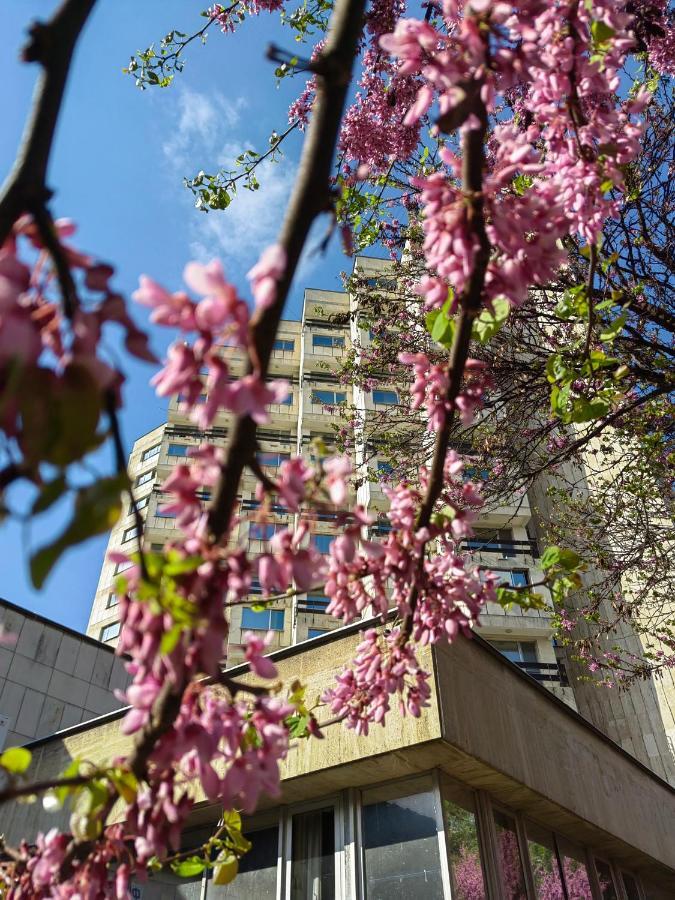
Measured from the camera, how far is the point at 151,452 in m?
32.6

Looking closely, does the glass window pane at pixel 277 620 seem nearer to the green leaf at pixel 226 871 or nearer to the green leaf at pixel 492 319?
the green leaf at pixel 226 871

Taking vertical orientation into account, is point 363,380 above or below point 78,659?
above

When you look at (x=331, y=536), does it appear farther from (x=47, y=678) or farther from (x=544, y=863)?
(x=544, y=863)

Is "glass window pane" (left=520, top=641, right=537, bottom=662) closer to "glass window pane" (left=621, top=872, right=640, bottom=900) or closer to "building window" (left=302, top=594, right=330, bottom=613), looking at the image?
"building window" (left=302, top=594, right=330, bottom=613)

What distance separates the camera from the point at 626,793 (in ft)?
20.4

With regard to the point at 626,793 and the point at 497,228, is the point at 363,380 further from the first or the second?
the point at 497,228

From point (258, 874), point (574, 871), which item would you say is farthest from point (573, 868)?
point (258, 874)

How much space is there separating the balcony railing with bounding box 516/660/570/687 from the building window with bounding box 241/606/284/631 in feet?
31.9

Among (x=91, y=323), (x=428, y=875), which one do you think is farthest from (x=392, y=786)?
(x=91, y=323)

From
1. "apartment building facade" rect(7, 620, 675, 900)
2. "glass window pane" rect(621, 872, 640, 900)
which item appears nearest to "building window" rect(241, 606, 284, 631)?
"glass window pane" rect(621, 872, 640, 900)

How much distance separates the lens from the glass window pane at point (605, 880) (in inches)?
228

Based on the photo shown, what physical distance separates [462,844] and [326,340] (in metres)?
30.6

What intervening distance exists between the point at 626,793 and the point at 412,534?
5681 millimetres

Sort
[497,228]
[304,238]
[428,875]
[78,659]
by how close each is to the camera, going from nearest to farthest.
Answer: [304,238]
[497,228]
[428,875]
[78,659]
